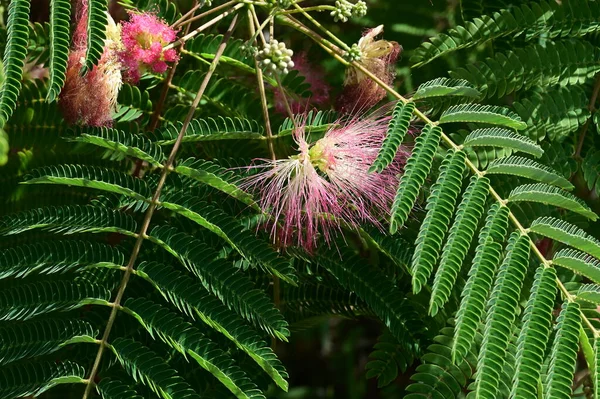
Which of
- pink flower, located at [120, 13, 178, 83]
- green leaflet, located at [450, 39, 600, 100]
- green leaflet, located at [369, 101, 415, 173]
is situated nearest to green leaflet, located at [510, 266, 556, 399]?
green leaflet, located at [369, 101, 415, 173]

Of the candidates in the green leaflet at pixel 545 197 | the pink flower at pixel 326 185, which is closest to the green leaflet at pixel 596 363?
the green leaflet at pixel 545 197

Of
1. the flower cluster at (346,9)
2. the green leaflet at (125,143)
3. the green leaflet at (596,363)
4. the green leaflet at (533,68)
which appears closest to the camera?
the green leaflet at (596,363)

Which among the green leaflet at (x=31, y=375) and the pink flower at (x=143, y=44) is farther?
the pink flower at (x=143, y=44)

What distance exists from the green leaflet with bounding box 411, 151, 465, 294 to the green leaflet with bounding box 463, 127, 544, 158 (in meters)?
0.06

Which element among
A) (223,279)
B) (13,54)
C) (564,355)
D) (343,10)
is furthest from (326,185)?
(13,54)

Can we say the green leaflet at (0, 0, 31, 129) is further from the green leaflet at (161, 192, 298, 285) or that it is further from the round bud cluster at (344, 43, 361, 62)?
the round bud cluster at (344, 43, 361, 62)

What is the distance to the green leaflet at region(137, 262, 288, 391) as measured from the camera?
1983 millimetres

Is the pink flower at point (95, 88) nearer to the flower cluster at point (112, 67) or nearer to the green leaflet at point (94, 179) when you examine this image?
the flower cluster at point (112, 67)

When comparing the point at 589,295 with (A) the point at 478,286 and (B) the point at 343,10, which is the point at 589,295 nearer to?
(A) the point at 478,286

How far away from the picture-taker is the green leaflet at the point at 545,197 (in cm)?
199

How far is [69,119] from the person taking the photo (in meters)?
2.21

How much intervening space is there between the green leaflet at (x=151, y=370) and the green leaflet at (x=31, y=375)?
101mm

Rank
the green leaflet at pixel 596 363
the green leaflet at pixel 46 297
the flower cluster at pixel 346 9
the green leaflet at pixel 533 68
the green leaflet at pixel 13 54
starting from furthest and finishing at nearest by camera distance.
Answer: the green leaflet at pixel 533 68 → the flower cluster at pixel 346 9 → the green leaflet at pixel 46 297 → the green leaflet at pixel 596 363 → the green leaflet at pixel 13 54

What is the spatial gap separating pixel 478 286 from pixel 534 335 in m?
0.15
